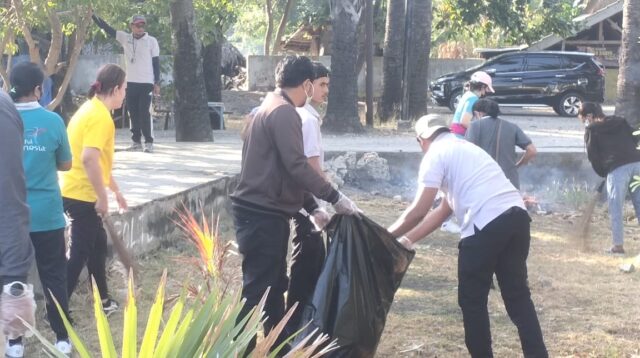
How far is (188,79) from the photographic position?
49.9 ft

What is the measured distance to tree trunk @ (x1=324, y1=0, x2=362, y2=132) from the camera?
18812 millimetres

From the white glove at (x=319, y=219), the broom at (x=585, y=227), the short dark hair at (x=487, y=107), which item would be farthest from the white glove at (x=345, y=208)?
the broom at (x=585, y=227)

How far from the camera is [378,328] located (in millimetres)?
5215

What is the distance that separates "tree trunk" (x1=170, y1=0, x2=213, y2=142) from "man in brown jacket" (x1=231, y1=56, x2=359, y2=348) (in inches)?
Answer: 385

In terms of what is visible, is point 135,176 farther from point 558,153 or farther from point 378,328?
point 558,153

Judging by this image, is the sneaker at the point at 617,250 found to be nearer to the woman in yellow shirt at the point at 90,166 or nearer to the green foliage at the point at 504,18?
the woman in yellow shirt at the point at 90,166

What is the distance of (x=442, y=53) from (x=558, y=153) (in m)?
27.2

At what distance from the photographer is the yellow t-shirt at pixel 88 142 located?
5945 mm

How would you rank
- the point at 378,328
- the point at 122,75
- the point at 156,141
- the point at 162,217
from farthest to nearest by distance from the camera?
the point at 156,141
the point at 162,217
the point at 122,75
the point at 378,328

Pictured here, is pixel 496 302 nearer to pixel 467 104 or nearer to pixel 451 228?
pixel 467 104

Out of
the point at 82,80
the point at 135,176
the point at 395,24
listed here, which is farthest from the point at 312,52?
the point at 135,176

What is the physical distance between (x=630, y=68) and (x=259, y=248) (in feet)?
34.8

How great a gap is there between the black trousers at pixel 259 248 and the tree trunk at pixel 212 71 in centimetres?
1646

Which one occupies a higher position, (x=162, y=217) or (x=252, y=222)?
(x=252, y=222)
